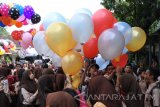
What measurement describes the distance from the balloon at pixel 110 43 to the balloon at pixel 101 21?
0.26 meters

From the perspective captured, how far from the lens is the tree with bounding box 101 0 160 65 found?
42.3 feet

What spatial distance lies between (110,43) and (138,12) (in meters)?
8.28

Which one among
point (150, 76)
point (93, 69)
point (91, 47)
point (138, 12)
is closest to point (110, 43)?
point (91, 47)

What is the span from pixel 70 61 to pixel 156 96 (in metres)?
1.95

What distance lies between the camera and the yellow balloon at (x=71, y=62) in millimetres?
6395

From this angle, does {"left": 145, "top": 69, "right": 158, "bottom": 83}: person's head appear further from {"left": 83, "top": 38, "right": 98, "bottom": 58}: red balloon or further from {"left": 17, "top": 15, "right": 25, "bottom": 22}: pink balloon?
{"left": 17, "top": 15, "right": 25, "bottom": 22}: pink balloon

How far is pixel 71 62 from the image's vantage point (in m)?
6.37

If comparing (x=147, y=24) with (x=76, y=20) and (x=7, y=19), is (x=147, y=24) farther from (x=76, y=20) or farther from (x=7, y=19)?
(x=76, y=20)

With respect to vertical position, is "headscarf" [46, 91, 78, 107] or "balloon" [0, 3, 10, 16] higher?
"balloon" [0, 3, 10, 16]

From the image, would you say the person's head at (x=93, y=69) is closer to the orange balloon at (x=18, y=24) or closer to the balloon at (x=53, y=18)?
the balloon at (x=53, y=18)

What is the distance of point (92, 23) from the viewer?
6668 millimetres

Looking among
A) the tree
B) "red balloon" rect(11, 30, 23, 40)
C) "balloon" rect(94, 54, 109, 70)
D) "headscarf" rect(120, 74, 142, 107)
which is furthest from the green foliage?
"headscarf" rect(120, 74, 142, 107)

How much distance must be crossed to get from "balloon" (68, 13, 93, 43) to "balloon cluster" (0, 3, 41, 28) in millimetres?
7864

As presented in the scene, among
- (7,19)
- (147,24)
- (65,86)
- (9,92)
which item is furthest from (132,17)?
(65,86)
